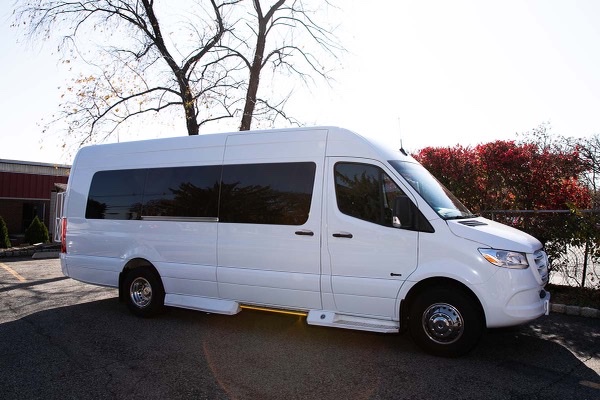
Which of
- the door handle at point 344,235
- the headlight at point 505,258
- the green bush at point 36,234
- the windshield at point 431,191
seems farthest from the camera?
the green bush at point 36,234

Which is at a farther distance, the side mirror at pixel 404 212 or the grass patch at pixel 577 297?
the grass patch at pixel 577 297

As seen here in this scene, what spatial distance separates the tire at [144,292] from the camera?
6805 mm

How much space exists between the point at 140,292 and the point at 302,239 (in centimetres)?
290

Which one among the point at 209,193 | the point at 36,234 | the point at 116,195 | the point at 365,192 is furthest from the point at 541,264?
the point at 36,234

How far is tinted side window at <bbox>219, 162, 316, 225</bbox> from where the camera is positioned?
577cm

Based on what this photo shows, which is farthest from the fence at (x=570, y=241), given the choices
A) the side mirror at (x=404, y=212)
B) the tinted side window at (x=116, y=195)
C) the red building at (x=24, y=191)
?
the red building at (x=24, y=191)

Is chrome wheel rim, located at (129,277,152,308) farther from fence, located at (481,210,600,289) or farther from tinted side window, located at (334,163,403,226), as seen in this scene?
fence, located at (481,210,600,289)

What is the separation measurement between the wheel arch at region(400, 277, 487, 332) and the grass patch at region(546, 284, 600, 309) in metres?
3.38

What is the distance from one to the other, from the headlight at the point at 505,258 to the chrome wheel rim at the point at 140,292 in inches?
185

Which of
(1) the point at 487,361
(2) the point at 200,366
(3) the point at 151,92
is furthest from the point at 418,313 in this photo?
(3) the point at 151,92

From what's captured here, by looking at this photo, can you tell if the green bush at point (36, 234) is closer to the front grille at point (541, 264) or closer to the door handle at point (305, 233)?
the door handle at point (305, 233)

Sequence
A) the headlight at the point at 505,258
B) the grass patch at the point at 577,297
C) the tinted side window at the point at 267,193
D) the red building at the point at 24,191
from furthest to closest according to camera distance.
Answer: the red building at the point at 24,191 < the grass patch at the point at 577,297 < the tinted side window at the point at 267,193 < the headlight at the point at 505,258

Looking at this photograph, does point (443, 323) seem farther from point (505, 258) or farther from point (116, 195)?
point (116, 195)

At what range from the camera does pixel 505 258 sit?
4.82 metres
